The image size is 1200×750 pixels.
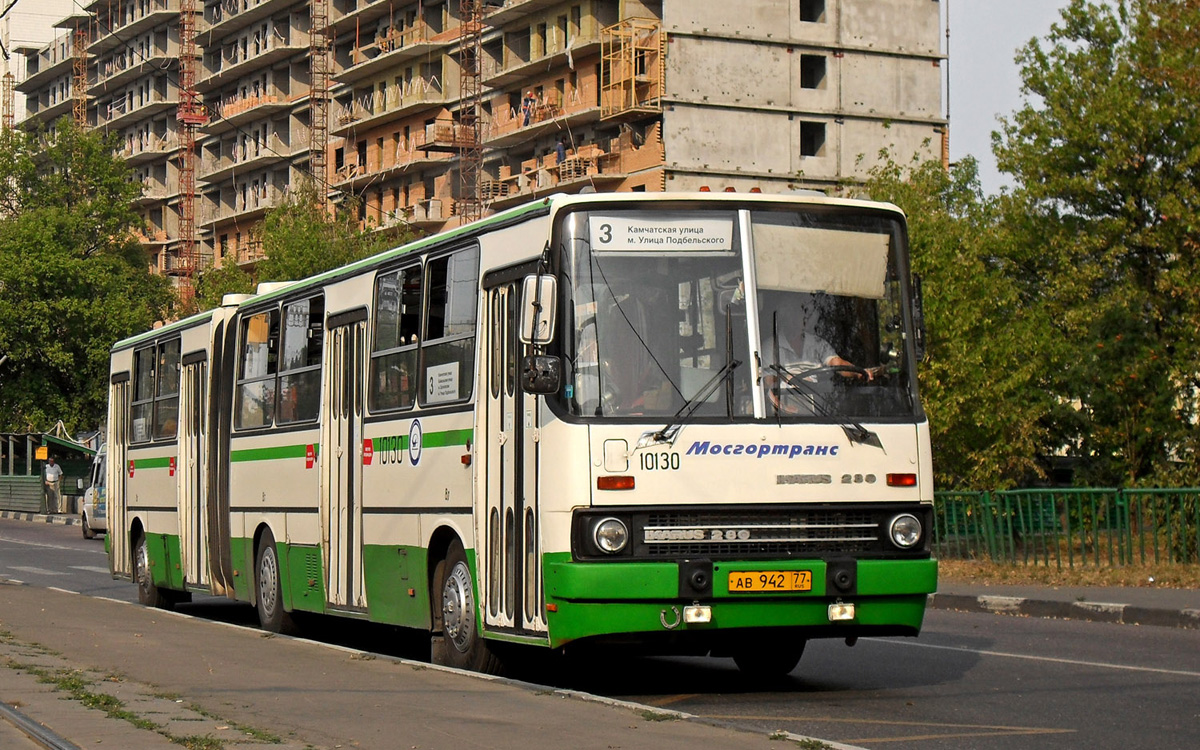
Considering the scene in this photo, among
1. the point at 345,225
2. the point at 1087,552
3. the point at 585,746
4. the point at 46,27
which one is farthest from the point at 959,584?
the point at 46,27

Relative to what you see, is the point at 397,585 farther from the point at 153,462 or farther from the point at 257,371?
the point at 153,462

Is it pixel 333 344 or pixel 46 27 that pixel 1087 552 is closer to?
pixel 333 344

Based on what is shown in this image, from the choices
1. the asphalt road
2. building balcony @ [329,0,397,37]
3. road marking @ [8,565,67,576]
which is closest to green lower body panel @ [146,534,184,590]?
the asphalt road

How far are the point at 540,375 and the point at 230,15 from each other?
94.5m

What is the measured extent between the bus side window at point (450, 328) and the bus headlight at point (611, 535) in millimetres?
2093

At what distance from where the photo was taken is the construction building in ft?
226

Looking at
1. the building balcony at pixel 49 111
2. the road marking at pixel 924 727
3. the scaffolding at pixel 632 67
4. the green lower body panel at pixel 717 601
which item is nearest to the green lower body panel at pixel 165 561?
the green lower body panel at pixel 717 601

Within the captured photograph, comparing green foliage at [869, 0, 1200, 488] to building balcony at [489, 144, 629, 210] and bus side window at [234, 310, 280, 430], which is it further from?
building balcony at [489, 144, 629, 210]

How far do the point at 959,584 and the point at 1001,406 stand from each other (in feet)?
24.6

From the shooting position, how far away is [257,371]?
60.2 ft

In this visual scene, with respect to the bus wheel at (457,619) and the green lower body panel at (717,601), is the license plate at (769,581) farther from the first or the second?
the bus wheel at (457,619)

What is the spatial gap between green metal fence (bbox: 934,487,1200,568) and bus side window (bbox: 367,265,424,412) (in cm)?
1054

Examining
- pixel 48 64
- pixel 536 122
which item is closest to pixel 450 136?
pixel 536 122

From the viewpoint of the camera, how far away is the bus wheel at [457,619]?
13.0 metres
